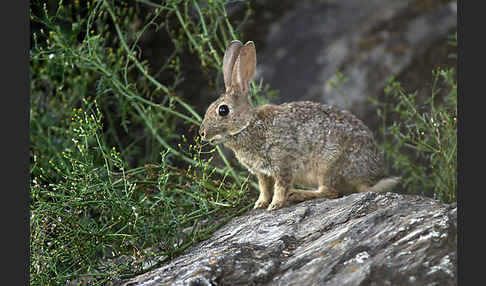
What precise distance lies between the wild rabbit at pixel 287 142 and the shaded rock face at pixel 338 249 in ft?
1.96

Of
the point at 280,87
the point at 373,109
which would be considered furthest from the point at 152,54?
the point at 373,109

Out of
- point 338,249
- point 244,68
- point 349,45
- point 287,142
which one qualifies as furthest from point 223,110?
point 349,45

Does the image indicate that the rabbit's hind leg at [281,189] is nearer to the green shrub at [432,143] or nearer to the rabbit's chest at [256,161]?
the rabbit's chest at [256,161]

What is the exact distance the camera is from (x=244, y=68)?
5.48 metres

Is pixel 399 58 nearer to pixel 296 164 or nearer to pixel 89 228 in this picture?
pixel 296 164

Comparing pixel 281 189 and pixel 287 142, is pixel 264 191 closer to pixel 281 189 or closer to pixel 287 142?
pixel 281 189

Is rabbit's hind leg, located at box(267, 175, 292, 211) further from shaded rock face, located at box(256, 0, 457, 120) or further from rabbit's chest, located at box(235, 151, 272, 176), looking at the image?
shaded rock face, located at box(256, 0, 457, 120)

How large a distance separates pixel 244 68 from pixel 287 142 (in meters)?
0.80

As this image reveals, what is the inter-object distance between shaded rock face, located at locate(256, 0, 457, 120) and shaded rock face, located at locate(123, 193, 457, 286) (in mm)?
3627

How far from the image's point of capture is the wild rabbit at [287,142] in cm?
543

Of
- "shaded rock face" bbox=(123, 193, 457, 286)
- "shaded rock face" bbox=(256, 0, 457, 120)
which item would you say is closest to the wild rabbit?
"shaded rock face" bbox=(123, 193, 457, 286)

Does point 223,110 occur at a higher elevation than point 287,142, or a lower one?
higher

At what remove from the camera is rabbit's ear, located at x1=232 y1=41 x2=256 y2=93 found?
539 centimetres

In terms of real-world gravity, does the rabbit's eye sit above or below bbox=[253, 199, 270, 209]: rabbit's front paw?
above
